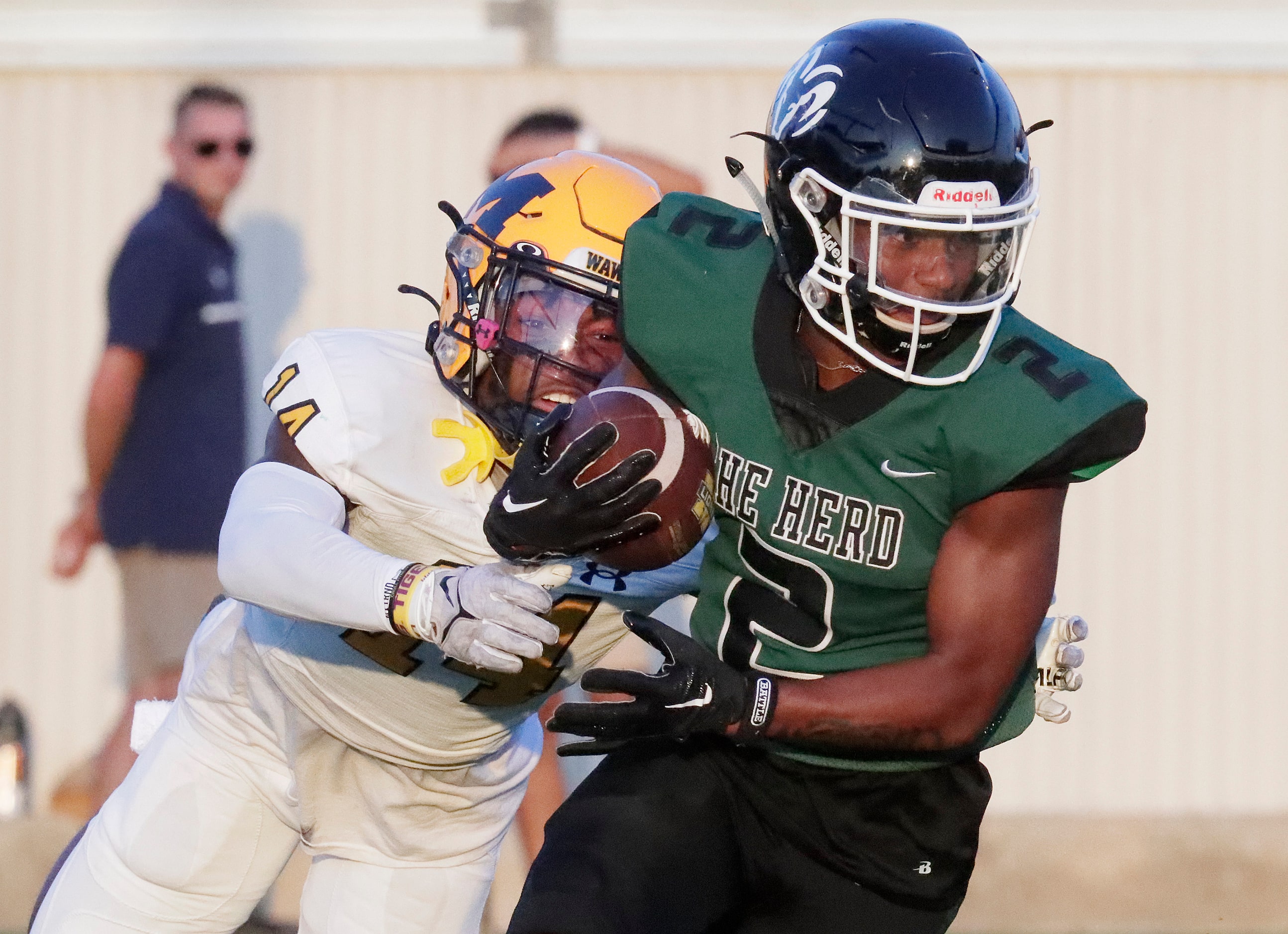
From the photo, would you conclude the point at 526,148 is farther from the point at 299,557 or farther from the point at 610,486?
the point at 610,486

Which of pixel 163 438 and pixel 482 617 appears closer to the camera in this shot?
pixel 482 617

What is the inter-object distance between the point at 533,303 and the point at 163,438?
8.96 feet

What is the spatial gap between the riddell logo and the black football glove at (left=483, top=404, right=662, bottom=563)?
561 mm

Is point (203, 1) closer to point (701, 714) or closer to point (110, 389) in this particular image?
point (110, 389)

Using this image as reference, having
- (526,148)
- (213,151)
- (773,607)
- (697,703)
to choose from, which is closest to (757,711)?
(697,703)

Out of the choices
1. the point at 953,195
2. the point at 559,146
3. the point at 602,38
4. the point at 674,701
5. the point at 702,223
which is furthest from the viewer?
the point at 602,38

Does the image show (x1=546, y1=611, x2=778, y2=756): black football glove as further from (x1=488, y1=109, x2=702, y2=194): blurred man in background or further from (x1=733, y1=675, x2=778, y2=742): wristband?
(x1=488, y1=109, x2=702, y2=194): blurred man in background

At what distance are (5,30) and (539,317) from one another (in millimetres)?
3817

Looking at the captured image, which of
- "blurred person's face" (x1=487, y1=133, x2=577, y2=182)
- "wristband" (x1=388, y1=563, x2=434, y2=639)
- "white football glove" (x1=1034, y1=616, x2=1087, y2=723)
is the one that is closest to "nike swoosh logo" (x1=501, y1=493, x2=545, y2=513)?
"wristband" (x1=388, y1=563, x2=434, y2=639)

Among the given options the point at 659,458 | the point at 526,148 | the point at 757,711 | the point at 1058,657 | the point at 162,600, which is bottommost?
the point at 162,600

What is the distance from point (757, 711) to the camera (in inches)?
91.5

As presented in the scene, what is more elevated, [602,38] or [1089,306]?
[602,38]

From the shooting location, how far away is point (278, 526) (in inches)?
100.0

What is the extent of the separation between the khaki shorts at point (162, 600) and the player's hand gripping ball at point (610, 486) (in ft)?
9.94
